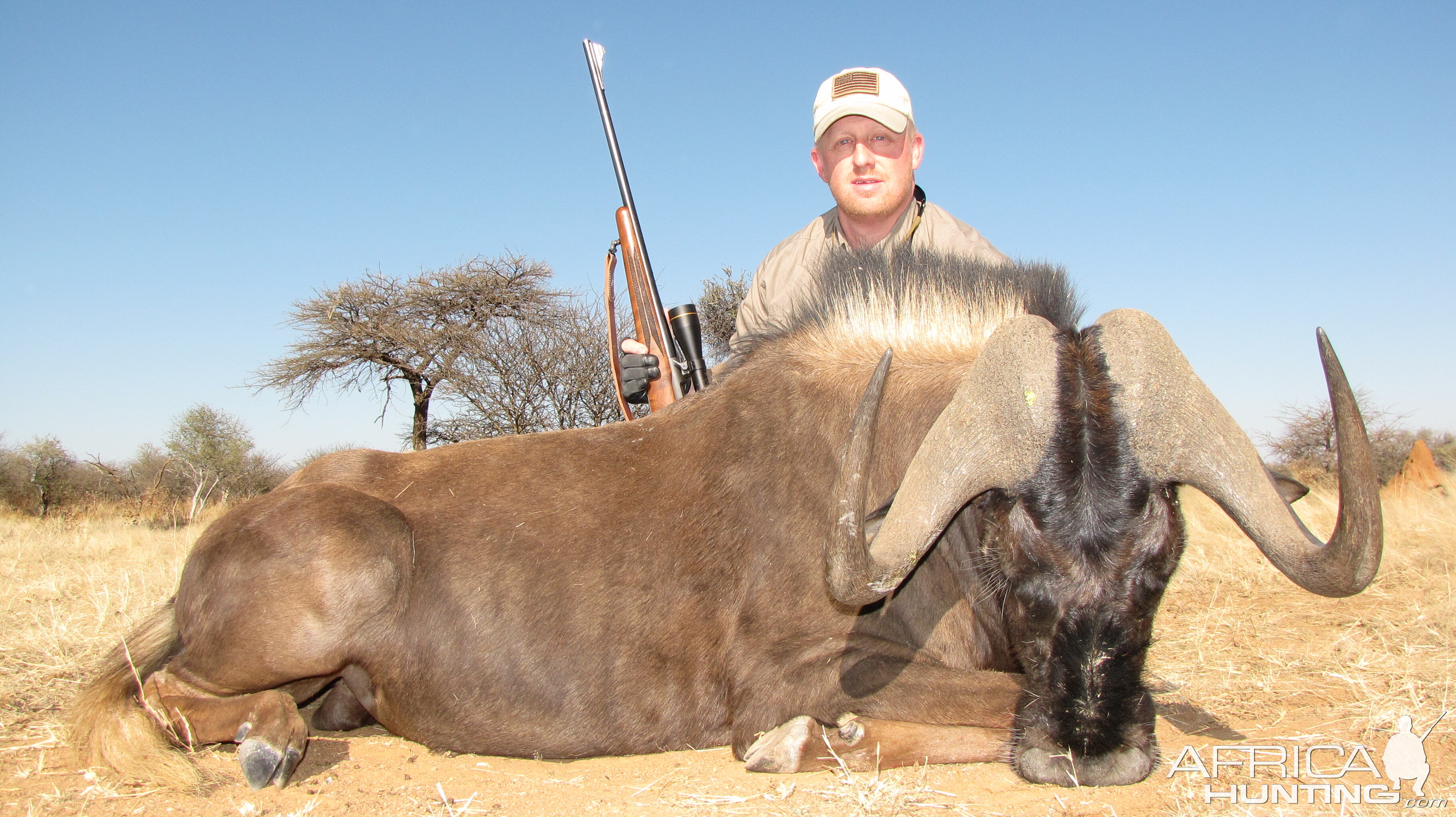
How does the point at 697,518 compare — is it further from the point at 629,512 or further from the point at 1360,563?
the point at 1360,563

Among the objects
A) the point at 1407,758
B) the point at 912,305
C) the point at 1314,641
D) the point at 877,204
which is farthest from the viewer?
the point at 877,204

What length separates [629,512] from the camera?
3.53 meters

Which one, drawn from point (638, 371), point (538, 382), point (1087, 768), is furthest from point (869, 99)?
point (538, 382)

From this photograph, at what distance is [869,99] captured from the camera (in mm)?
5016

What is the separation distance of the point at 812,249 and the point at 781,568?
9.71 ft

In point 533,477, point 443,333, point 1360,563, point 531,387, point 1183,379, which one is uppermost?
point 443,333

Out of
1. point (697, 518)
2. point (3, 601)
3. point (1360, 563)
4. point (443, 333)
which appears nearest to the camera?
point (1360, 563)

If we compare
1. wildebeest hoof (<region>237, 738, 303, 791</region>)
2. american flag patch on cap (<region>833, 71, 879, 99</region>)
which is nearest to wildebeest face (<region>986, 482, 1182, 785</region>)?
wildebeest hoof (<region>237, 738, 303, 791</region>)

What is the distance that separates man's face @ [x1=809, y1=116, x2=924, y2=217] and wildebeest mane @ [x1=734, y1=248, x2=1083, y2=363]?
128cm

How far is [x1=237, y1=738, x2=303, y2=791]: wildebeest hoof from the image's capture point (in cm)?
302

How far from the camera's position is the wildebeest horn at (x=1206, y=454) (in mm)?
2461

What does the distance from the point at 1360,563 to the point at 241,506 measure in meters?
3.84

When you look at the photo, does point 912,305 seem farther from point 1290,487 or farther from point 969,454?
point 1290,487

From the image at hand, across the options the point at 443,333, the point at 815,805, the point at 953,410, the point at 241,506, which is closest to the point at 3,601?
the point at 241,506
